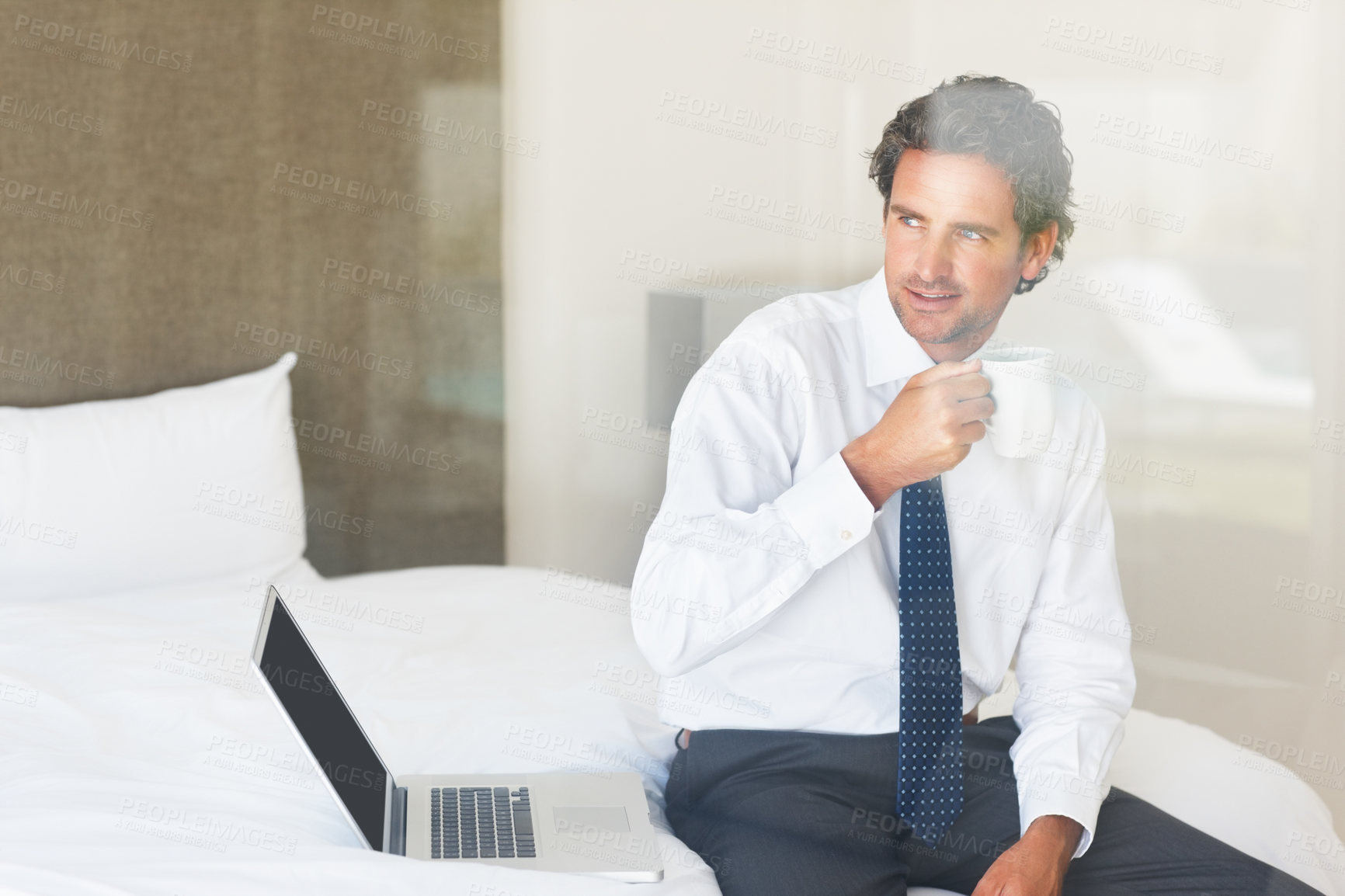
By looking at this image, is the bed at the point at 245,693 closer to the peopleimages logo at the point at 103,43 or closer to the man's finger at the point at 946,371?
the man's finger at the point at 946,371

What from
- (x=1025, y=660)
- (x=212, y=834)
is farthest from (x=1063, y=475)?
(x=212, y=834)

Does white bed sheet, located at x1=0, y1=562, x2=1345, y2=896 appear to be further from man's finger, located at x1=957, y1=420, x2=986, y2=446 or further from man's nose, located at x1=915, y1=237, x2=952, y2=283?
man's nose, located at x1=915, y1=237, x2=952, y2=283

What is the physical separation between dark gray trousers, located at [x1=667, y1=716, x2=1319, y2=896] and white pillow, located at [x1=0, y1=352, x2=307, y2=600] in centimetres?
107

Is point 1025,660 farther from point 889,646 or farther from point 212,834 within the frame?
point 212,834

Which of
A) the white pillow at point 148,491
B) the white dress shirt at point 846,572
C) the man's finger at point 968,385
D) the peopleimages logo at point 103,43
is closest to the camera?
the man's finger at point 968,385

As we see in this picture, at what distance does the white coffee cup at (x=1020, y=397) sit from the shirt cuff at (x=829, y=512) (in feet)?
0.40

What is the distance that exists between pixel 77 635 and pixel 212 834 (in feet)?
1.91

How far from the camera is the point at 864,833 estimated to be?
105 cm

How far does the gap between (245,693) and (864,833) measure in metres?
0.72

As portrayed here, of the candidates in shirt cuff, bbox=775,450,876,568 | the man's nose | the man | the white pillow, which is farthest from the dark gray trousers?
the white pillow

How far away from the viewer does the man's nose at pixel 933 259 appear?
0.93 meters

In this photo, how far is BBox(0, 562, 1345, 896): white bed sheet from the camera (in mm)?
949

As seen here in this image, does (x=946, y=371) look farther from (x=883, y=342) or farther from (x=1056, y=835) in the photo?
(x=1056, y=835)

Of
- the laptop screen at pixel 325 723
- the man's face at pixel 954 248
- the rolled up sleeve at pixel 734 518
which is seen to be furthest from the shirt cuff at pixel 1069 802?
the laptop screen at pixel 325 723
